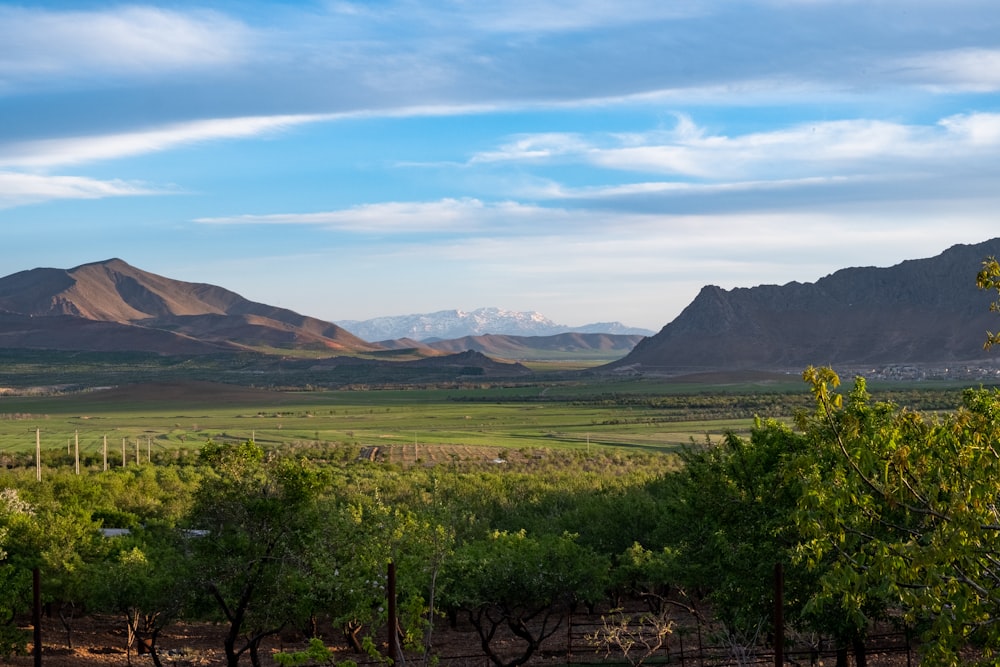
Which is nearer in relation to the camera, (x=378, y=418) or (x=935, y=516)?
(x=935, y=516)

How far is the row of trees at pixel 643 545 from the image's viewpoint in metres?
12.4

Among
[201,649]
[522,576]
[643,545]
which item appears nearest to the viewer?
[522,576]

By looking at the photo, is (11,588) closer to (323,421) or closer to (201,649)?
(201,649)

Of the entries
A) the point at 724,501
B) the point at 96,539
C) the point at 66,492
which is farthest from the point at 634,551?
the point at 66,492

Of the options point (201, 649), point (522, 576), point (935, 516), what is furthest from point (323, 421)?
point (935, 516)

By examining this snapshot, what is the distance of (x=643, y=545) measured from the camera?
44.1m

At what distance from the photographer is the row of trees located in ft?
40.6

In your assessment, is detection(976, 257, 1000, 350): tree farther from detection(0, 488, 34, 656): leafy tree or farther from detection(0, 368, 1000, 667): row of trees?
detection(0, 488, 34, 656): leafy tree

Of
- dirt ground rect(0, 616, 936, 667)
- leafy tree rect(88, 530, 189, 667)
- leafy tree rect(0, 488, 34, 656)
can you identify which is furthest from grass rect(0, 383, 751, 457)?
leafy tree rect(0, 488, 34, 656)

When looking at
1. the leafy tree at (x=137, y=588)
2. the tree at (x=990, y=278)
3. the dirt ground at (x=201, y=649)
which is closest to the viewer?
the tree at (x=990, y=278)

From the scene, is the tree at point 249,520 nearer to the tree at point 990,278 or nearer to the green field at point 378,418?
the tree at point 990,278

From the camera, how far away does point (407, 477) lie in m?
64.9

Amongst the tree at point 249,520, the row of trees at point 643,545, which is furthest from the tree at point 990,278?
the tree at point 249,520

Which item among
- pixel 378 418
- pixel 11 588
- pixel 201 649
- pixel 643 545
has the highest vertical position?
pixel 11 588
